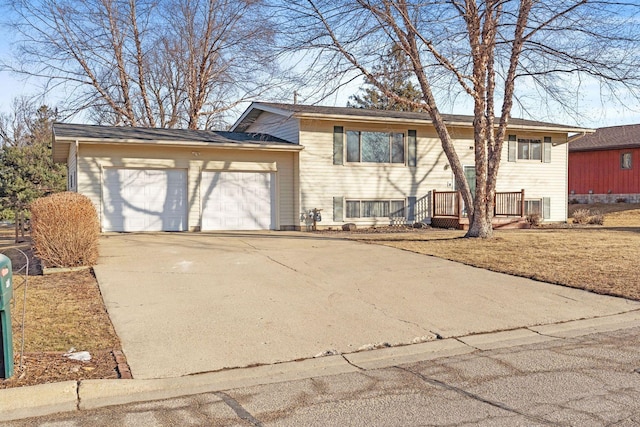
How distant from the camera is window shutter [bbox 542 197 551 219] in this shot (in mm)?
23203

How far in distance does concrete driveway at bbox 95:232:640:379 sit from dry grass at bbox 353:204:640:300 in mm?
554

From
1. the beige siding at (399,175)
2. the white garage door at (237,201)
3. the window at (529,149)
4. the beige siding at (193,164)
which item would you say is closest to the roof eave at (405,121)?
the beige siding at (399,175)

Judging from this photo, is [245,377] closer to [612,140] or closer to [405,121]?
[405,121]

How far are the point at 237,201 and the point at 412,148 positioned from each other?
6657 mm

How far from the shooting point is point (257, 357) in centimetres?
574

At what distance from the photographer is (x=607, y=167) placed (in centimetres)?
3362

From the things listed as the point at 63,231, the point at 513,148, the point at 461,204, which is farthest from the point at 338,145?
the point at 63,231

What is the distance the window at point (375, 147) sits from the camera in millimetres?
20047

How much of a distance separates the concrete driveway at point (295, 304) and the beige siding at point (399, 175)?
288 inches

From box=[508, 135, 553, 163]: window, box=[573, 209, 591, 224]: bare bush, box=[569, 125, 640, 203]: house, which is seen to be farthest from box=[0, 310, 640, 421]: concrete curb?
box=[569, 125, 640, 203]: house

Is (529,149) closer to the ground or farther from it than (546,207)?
farther from it

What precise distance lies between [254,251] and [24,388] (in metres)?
8.32

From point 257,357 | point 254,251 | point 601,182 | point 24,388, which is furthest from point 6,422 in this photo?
point 601,182

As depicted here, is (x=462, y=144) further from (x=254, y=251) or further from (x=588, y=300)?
(x=588, y=300)
